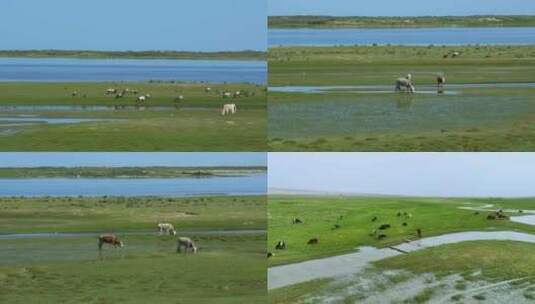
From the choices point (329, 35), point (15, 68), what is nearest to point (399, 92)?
point (329, 35)

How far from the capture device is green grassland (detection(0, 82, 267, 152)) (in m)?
19.7

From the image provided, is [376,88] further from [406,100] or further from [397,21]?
[397,21]

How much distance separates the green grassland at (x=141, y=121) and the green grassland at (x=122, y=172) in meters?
0.47

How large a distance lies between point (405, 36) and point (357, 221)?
13.5 feet

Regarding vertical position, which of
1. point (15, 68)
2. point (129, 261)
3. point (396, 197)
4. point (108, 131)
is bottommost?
point (129, 261)

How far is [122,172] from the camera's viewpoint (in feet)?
65.5

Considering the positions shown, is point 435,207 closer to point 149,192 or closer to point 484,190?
point 484,190

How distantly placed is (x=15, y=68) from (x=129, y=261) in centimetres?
491

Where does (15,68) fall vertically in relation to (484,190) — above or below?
above

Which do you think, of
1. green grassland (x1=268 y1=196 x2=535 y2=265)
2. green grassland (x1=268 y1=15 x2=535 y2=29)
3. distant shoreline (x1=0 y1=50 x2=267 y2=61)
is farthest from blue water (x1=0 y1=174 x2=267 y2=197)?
green grassland (x1=268 y1=15 x2=535 y2=29)

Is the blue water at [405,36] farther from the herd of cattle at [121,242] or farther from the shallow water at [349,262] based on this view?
the herd of cattle at [121,242]

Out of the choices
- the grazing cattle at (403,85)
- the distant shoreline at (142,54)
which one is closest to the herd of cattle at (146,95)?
the distant shoreline at (142,54)

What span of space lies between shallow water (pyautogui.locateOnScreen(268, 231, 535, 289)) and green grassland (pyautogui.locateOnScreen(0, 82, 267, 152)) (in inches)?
104

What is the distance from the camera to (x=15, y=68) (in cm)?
2044
